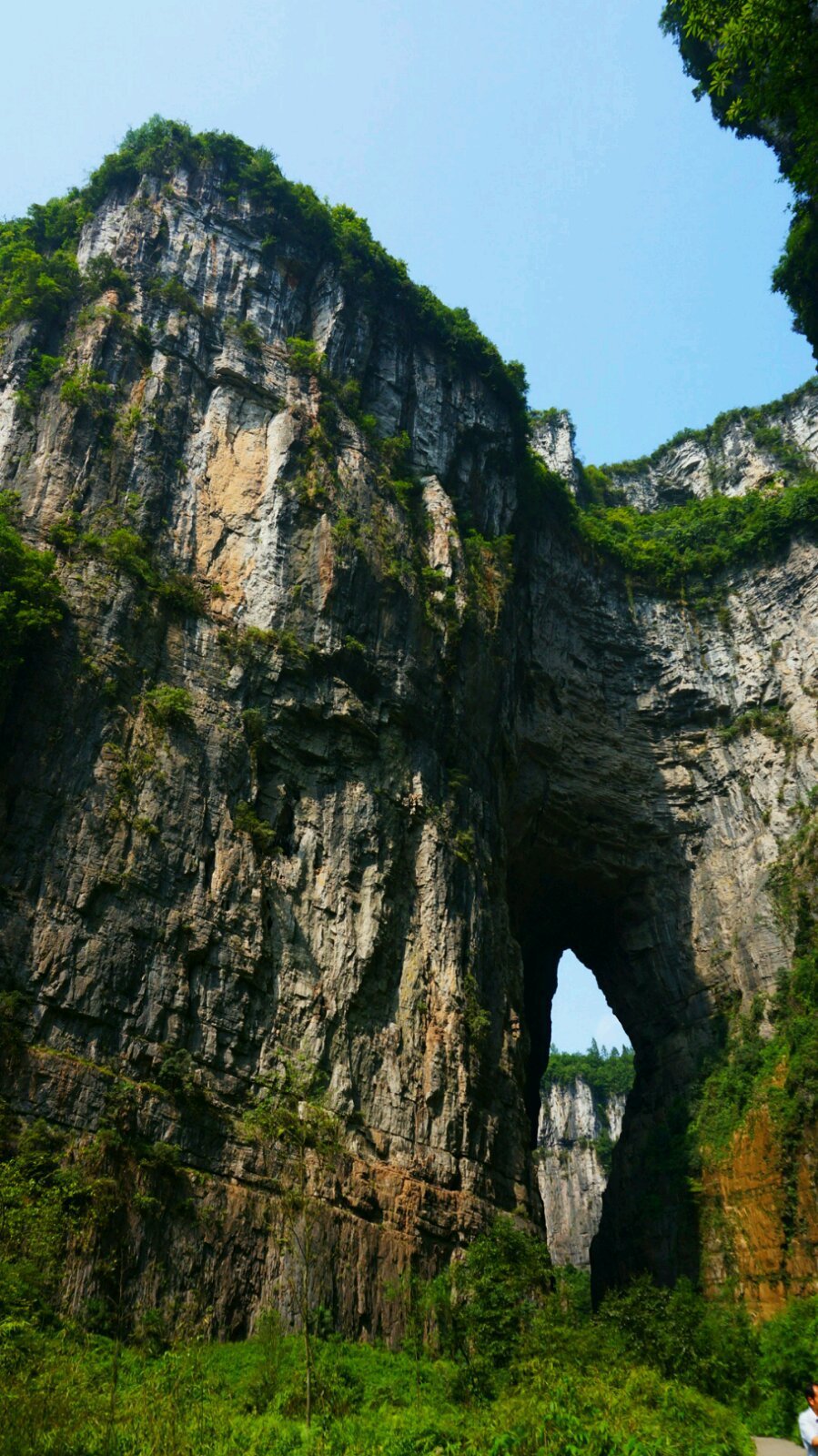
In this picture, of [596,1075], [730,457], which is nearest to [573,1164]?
[596,1075]

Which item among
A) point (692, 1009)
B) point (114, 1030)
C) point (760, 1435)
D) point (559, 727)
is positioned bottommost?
point (760, 1435)

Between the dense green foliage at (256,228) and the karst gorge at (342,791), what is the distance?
0.14m

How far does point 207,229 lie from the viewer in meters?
31.7

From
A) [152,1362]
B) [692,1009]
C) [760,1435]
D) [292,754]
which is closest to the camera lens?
[152,1362]

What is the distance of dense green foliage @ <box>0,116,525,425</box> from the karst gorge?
14 cm

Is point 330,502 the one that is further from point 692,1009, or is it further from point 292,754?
point 692,1009

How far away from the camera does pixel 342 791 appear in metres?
25.2

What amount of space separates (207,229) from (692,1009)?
28.6 metres

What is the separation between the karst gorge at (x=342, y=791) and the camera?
1895 centimetres

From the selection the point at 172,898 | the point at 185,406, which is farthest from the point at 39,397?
the point at 172,898

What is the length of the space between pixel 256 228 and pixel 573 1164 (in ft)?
162

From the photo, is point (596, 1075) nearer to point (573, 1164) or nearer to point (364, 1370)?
point (573, 1164)

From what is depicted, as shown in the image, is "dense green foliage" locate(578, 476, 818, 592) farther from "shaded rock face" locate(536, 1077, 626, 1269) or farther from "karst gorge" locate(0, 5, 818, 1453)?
"shaded rock face" locate(536, 1077, 626, 1269)

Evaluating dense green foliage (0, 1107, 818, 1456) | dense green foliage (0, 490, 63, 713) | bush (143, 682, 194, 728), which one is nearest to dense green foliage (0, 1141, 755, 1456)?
dense green foliage (0, 1107, 818, 1456)
